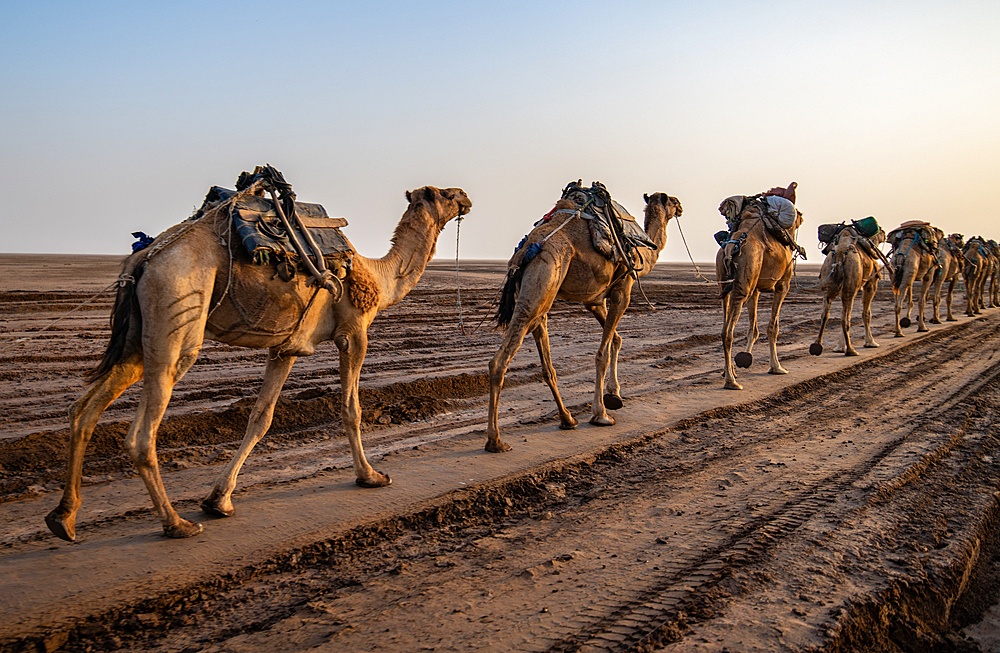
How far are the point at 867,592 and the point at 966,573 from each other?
41.8 inches

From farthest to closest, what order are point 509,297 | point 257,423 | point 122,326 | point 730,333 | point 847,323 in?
point 847,323, point 730,333, point 509,297, point 257,423, point 122,326

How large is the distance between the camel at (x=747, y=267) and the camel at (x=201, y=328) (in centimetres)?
747

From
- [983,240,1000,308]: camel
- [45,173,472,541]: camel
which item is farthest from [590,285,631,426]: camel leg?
[983,240,1000,308]: camel

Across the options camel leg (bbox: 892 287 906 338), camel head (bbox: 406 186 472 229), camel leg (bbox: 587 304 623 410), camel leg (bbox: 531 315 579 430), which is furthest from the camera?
camel leg (bbox: 892 287 906 338)

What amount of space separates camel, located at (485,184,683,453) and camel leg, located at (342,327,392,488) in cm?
167

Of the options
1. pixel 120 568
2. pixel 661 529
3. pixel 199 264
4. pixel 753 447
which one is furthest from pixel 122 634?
pixel 753 447

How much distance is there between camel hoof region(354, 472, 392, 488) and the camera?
6.22 m

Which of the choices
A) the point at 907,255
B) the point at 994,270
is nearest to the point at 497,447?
the point at 907,255

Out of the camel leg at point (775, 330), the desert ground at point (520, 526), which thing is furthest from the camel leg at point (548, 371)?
the camel leg at point (775, 330)

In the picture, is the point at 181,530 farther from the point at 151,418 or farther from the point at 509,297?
the point at 509,297

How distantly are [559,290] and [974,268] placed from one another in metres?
25.2

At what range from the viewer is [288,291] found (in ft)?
18.1

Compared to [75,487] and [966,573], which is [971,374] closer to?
[966,573]

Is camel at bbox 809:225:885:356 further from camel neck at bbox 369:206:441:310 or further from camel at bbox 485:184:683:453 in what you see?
camel neck at bbox 369:206:441:310
